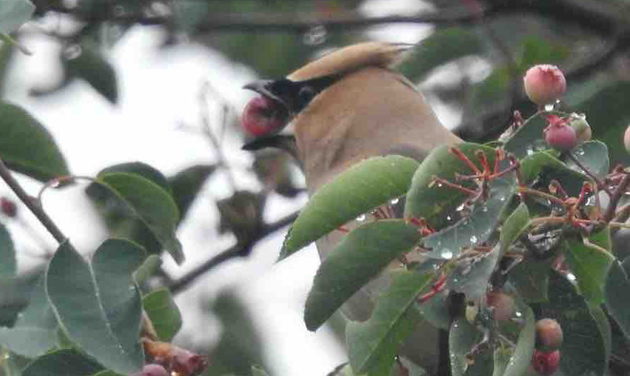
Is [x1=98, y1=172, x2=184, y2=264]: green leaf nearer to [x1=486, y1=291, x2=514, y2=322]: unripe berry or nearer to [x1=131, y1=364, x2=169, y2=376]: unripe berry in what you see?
[x1=131, y1=364, x2=169, y2=376]: unripe berry

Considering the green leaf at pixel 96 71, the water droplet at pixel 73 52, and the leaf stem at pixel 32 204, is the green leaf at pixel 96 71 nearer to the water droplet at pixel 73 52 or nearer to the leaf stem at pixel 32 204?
the water droplet at pixel 73 52

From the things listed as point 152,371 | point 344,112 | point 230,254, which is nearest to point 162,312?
point 152,371

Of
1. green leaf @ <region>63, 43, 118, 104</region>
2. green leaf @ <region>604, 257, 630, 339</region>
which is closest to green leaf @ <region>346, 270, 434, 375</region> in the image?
green leaf @ <region>604, 257, 630, 339</region>

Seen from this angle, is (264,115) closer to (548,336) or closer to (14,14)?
(14,14)

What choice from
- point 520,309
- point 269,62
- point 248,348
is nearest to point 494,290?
point 520,309

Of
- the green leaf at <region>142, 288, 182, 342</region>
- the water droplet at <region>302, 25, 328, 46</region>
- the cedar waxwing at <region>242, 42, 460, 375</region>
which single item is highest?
the green leaf at <region>142, 288, 182, 342</region>

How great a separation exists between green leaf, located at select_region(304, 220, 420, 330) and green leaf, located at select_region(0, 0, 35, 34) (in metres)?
0.72

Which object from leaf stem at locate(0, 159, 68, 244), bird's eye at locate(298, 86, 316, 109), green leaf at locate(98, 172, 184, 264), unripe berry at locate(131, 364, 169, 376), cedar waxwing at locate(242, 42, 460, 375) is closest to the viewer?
unripe berry at locate(131, 364, 169, 376)

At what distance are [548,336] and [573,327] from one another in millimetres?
131

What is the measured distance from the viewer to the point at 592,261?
2.60m

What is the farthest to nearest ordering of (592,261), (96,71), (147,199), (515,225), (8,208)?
(96,71)
(8,208)
(147,199)
(592,261)
(515,225)

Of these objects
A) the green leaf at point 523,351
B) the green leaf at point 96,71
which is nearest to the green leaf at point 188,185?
the green leaf at point 96,71

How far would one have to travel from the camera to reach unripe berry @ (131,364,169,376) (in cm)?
273

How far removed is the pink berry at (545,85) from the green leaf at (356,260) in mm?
334
